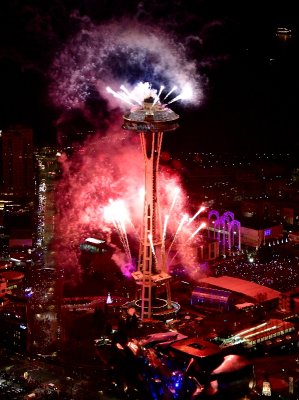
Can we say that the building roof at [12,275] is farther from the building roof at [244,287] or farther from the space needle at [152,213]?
the building roof at [244,287]

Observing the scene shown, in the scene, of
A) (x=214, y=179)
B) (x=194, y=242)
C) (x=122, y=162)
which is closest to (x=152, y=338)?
(x=194, y=242)

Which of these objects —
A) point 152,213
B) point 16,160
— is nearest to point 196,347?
point 152,213

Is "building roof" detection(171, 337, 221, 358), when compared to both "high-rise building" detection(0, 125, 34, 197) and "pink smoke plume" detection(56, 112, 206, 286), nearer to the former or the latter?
"pink smoke plume" detection(56, 112, 206, 286)

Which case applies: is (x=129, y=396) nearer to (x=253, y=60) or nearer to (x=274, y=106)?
(x=253, y=60)

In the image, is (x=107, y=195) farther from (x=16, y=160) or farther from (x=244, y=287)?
(x=244, y=287)

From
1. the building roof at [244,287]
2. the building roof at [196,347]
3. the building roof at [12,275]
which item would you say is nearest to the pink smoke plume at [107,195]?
the building roof at [12,275]

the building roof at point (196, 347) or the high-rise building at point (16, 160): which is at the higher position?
the high-rise building at point (16, 160)

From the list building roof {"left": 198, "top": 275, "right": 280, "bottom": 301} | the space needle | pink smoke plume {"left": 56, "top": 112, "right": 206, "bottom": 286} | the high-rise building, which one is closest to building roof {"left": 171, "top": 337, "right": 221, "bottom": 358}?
the space needle
